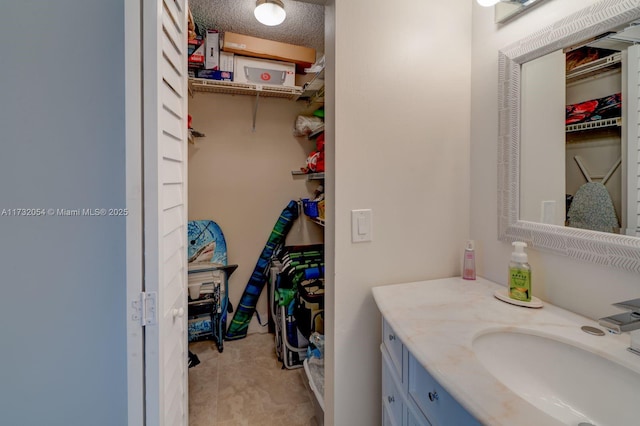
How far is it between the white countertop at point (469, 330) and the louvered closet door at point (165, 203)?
633 millimetres

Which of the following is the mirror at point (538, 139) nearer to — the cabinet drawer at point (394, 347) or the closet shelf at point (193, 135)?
the cabinet drawer at point (394, 347)

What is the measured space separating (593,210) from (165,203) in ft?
4.02

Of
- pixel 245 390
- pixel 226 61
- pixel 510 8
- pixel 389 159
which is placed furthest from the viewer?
pixel 226 61

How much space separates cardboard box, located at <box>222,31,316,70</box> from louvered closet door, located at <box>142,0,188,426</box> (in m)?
1.23

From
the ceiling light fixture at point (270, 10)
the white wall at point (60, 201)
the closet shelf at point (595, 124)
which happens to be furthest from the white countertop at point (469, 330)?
the ceiling light fixture at point (270, 10)

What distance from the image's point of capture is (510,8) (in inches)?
41.5

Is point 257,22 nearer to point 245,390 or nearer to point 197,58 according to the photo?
point 197,58

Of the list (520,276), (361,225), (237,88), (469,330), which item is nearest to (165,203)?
(361,225)

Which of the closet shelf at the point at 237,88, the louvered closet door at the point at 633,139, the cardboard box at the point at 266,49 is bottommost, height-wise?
the louvered closet door at the point at 633,139

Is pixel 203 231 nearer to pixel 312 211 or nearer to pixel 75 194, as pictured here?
pixel 312 211

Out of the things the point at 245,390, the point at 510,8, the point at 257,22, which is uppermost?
the point at 257,22

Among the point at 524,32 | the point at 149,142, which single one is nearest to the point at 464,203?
the point at 524,32

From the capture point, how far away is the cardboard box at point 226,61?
2.25 m

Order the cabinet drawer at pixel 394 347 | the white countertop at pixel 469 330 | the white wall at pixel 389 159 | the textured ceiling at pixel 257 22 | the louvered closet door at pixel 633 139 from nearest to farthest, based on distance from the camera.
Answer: the white countertop at pixel 469 330 → the louvered closet door at pixel 633 139 → the cabinet drawer at pixel 394 347 → the white wall at pixel 389 159 → the textured ceiling at pixel 257 22
